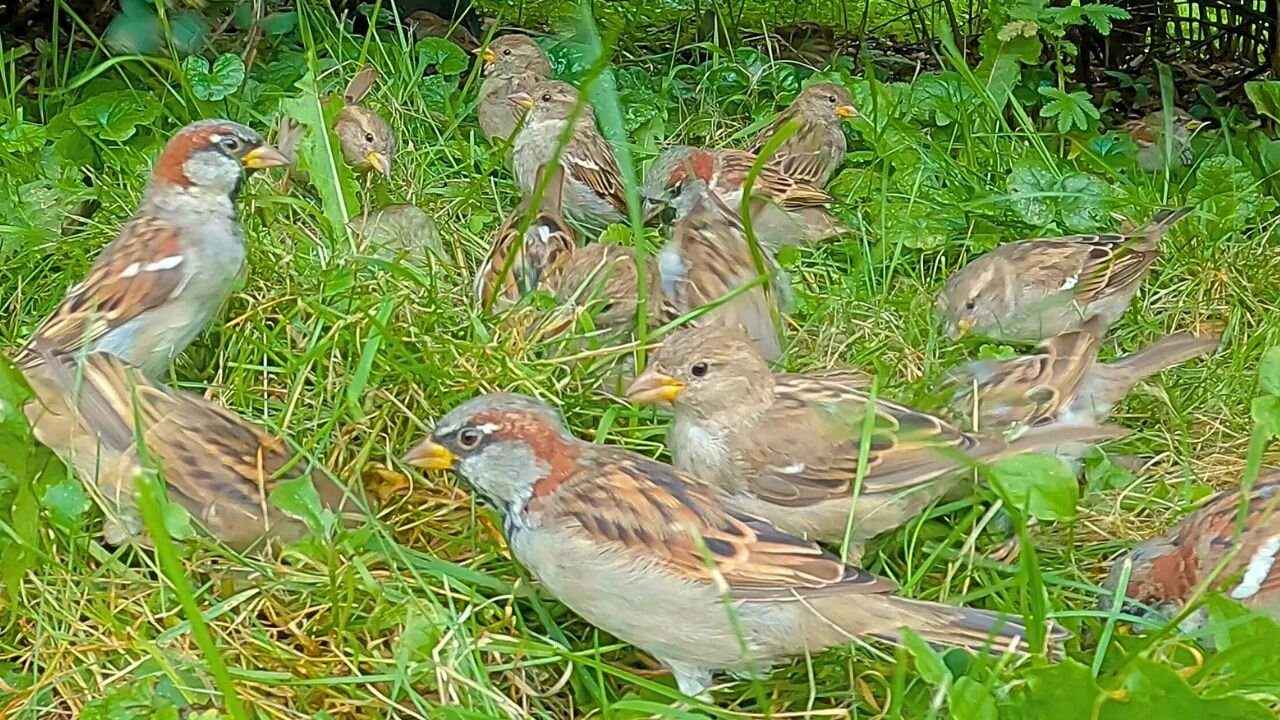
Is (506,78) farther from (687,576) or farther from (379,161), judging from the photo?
(687,576)

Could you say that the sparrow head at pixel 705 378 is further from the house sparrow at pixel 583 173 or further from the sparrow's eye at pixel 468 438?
the house sparrow at pixel 583 173

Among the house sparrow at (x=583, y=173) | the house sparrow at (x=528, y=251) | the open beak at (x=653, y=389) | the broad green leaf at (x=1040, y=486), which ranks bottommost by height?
the house sparrow at (x=583, y=173)

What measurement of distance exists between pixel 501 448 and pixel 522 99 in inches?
93.6

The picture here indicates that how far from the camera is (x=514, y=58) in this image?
5398 mm

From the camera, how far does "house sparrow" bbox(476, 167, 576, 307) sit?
391 centimetres

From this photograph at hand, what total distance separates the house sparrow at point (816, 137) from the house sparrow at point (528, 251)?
102 centimetres

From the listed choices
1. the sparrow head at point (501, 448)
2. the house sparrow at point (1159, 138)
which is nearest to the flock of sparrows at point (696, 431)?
the sparrow head at point (501, 448)

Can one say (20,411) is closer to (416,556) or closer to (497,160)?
(416,556)

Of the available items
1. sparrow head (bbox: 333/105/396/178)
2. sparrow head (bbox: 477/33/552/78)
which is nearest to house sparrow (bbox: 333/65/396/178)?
sparrow head (bbox: 333/105/396/178)

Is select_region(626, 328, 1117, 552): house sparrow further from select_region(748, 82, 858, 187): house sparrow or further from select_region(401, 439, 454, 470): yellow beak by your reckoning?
select_region(748, 82, 858, 187): house sparrow

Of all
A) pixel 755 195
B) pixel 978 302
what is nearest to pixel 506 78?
pixel 755 195

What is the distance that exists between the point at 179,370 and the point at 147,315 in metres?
0.18

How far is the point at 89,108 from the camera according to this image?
4.55m

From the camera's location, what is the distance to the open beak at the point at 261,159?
3.85 metres
